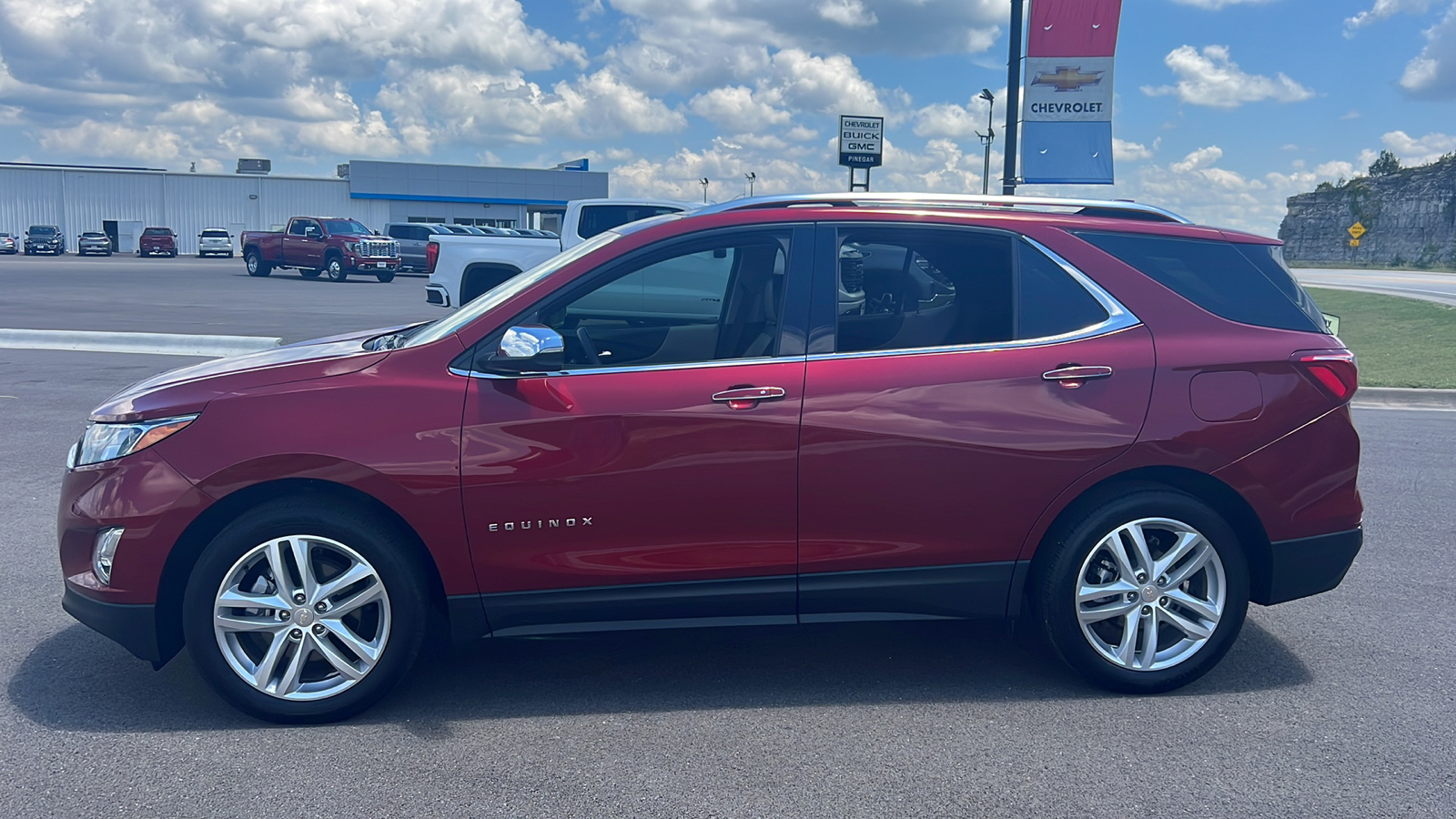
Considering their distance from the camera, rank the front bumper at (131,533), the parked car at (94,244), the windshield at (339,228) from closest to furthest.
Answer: the front bumper at (131,533), the windshield at (339,228), the parked car at (94,244)

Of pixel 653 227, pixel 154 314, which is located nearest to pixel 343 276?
pixel 154 314

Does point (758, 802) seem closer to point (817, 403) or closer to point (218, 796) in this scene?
point (817, 403)

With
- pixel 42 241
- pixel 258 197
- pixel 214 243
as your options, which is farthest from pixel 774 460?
pixel 258 197

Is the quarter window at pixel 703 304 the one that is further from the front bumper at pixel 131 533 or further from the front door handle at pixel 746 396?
the front bumper at pixel 131 533

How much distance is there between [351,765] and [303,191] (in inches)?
3107

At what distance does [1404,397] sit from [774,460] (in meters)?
10.8

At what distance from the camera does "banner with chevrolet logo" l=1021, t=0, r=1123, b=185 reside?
555 inches

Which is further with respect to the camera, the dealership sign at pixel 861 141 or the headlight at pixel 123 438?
the dealership sign at pixel 861 141

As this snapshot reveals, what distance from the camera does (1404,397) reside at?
39.1 ft

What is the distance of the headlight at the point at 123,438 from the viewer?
3.76 m

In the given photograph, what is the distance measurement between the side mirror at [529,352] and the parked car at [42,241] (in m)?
66.3

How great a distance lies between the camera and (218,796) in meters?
3.30

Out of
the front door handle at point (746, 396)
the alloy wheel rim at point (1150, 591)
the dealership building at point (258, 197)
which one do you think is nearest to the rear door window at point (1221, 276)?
the alloy wheel rim at point (1150, 591)

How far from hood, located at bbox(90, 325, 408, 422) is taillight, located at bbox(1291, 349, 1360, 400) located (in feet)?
11.3
